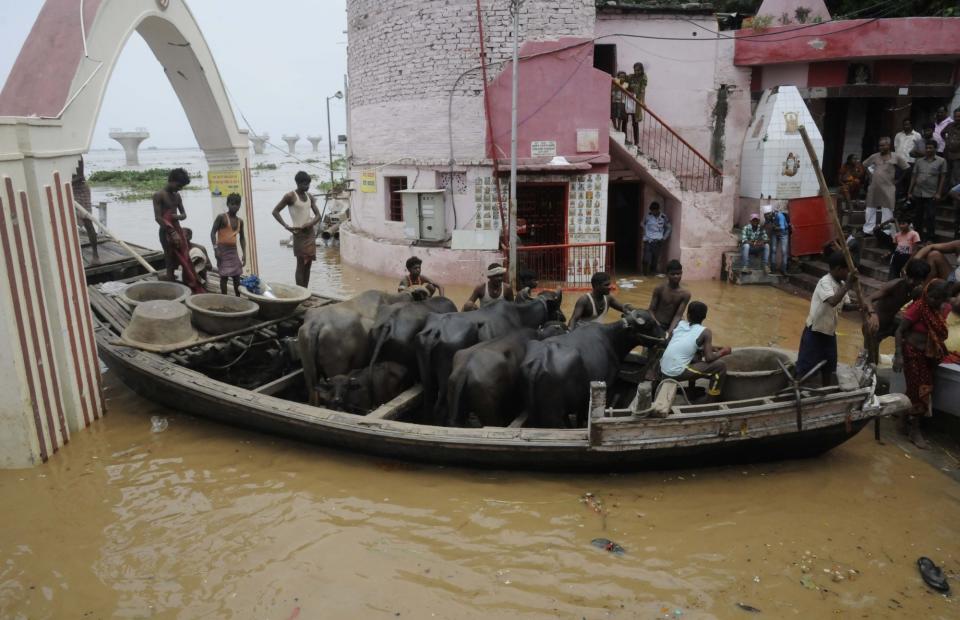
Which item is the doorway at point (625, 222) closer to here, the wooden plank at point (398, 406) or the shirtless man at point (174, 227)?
the shirtless man at point (174, 227)

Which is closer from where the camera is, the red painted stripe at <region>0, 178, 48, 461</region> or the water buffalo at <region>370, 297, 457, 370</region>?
the red painted stripe at <region>0, 178, 48, 461</region>

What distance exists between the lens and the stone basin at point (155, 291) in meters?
8.62

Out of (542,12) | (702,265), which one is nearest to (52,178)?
(542,12)

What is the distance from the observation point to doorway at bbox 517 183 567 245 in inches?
593

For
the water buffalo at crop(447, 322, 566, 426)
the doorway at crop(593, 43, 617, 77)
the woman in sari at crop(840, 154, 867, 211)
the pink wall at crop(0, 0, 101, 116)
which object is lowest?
the water buffalo at crop(447, 322, 566, 426)

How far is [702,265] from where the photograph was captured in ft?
50.5

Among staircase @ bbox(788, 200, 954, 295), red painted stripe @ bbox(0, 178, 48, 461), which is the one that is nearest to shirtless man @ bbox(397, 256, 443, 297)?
red painted stripe @ bbox(0, 178, 48, 461)

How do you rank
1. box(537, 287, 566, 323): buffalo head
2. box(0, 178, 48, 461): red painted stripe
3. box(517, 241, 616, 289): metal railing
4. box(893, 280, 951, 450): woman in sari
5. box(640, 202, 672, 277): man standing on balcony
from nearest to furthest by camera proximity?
1. box(0, 178, 48, 461): red painted stripe
2. box(893, 280, 951, 450): woman in sari
3. box(537, 287, 566, 323): buffalo head
4. box(517, 241, 616, 289): metal railing
5. box(640, 202, 672, 277): man standing on balcony

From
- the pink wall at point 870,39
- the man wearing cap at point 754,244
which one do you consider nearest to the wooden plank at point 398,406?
the man wearing cap at point 754,244

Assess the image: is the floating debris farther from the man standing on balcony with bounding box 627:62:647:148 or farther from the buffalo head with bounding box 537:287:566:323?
the man standing on balcony with bounding box 627:62:647:148

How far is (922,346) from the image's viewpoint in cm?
646

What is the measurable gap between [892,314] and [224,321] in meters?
Answer: 7.77

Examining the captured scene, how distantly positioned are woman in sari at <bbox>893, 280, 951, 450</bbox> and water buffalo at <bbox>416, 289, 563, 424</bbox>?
13.0 feet

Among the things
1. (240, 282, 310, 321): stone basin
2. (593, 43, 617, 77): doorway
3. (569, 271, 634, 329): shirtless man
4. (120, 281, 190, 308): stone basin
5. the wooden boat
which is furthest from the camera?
(593, 43, 617, 77): doorway
